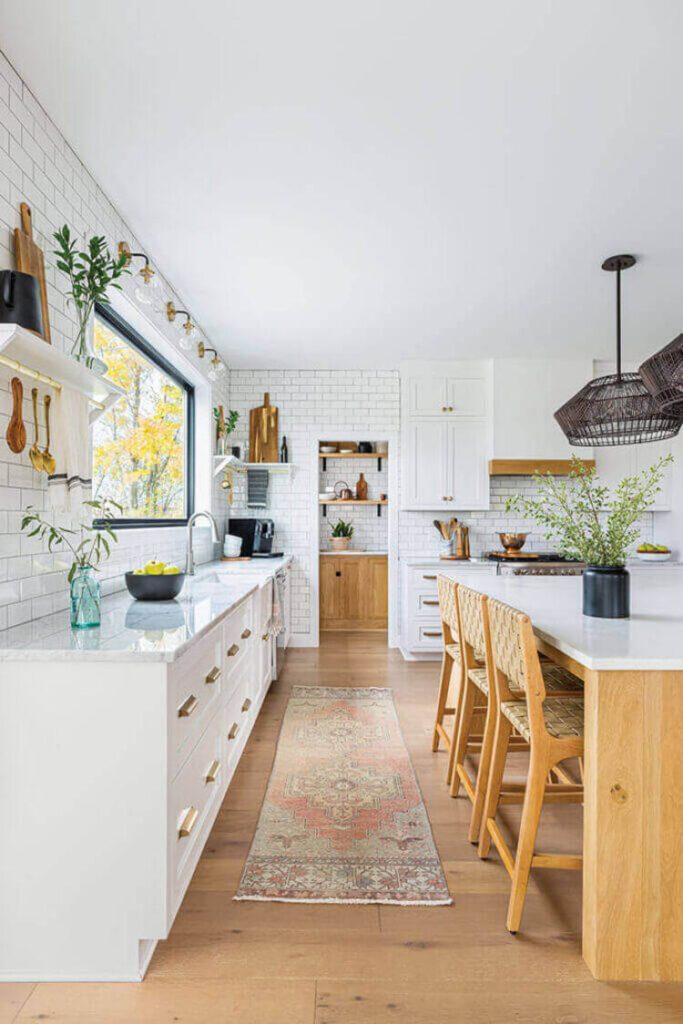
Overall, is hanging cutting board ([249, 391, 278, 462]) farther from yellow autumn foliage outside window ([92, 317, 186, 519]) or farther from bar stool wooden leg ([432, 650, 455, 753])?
bar stool wooden leg ([432, 650, 455, 753])

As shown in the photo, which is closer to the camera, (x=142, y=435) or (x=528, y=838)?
(x=528, y=838)

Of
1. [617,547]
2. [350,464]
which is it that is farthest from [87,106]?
[350,464]

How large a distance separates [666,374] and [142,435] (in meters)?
2.89

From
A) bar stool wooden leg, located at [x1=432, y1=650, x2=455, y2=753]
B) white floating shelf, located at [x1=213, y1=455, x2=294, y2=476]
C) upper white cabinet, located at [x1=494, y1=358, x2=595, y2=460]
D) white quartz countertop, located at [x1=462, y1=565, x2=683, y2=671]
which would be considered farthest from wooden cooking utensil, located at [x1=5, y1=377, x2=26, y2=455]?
upper white cabinet, located at [x1=494, y1=358, x2=595, y2=460]

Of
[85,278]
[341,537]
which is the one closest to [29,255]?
[85,278]

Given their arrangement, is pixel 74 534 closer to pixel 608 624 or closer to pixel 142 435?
pixel 142 435

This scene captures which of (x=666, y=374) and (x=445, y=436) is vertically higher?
(x=445, y=436)

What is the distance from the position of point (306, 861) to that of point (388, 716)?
5.56 feet

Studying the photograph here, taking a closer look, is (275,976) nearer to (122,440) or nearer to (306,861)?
(306,861)

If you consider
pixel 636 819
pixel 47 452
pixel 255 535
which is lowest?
pixel 636 819

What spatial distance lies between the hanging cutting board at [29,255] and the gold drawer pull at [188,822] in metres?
1.55

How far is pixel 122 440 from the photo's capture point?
3.55 m

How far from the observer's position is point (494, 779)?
2.25 metres

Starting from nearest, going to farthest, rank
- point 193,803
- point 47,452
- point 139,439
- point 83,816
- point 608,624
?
1. point 83,816
2. point 193,803
3. point 47,452
4. point 608,624
5. point 139,439
